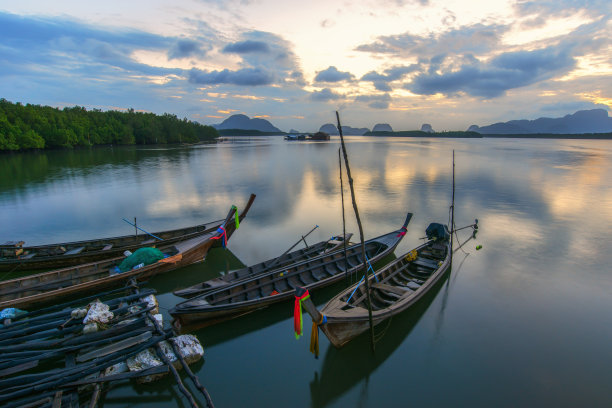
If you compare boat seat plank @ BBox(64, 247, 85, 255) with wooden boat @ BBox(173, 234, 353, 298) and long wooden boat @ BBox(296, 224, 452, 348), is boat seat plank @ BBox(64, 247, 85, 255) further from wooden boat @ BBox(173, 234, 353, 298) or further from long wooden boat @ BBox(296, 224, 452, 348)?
long wooden boat @ BBox(296, 224, 452, 348)

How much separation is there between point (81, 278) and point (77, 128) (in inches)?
3053

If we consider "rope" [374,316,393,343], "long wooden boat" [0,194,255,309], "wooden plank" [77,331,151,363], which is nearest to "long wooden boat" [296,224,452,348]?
"rope" [374,316,393,343]

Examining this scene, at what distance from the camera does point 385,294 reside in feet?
28.9

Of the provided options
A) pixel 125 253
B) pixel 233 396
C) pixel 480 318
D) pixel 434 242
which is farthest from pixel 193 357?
pixel 434 242

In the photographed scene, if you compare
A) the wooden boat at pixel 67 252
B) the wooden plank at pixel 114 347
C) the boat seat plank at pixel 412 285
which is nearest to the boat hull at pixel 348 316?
the boat seat plank at pixel 412 285

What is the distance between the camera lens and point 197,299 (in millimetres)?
7785

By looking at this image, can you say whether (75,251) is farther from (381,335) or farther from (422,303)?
(422,303)

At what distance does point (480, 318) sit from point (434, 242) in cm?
363

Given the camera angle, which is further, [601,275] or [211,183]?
[211,183]

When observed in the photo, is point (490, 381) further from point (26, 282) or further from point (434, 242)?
point (26, 282)

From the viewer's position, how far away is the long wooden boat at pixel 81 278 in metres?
8.43

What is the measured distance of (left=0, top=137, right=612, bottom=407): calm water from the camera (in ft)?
21.1

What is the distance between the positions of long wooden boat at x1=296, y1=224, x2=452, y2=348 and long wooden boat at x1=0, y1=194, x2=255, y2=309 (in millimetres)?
6312

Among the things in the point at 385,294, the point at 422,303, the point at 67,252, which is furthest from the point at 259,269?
the point at 67,252
